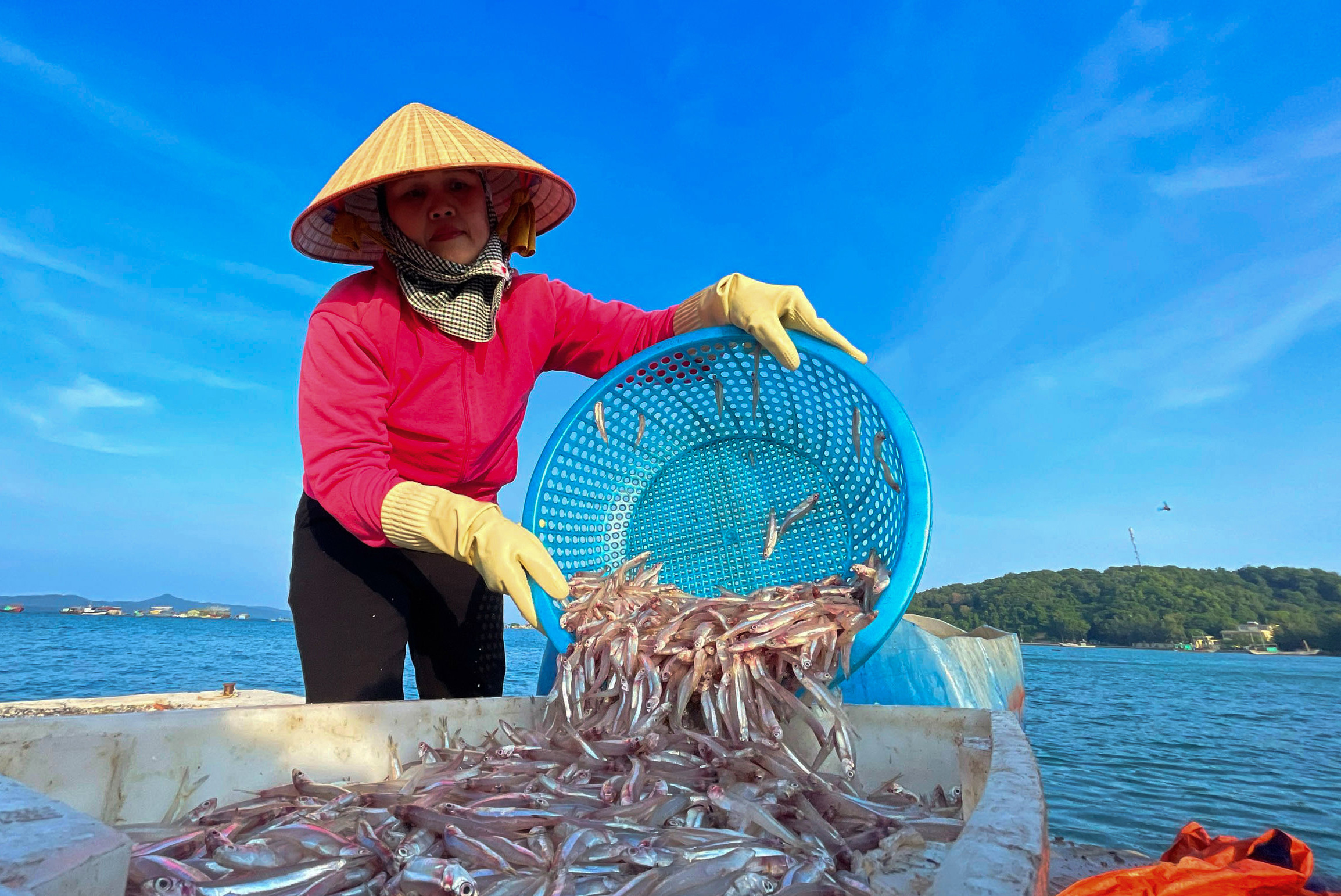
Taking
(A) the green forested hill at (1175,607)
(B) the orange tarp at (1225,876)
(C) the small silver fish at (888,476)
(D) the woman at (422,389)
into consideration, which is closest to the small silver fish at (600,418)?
(D) the woman at (422,389)

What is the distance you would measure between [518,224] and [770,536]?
5.89ft

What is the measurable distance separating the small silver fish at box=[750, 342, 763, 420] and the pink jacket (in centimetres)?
58

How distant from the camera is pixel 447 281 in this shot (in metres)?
2.79

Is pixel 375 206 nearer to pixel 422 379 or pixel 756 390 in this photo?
pixel 422 379

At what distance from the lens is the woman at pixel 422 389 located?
2.43m

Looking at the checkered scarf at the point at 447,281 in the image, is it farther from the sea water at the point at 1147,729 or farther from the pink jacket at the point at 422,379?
the sea water at the point at 1147,729

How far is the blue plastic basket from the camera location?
295 cm

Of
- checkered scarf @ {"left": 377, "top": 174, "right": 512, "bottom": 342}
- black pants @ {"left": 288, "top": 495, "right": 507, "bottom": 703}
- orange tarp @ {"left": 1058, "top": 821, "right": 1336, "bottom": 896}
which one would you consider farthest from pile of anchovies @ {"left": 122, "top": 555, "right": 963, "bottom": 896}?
checkered scarf @ {"left": 377, "top": 174, "right": 512, "bottom": 342}

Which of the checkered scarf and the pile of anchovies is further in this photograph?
the checkered scarf

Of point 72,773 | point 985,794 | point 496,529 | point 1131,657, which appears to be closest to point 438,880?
point 985,794

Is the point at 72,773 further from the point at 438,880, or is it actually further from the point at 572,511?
the point at 572,511

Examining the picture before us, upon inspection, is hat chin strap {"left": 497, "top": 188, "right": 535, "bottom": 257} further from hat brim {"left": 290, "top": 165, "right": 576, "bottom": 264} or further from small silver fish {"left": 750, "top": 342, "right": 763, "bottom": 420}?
small silver fish {"left": 750, "top": 342, "right": 763, "bottom": 420}

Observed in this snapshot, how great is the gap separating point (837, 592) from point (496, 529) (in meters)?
1.17

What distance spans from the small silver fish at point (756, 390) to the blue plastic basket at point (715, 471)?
14 millimetres
